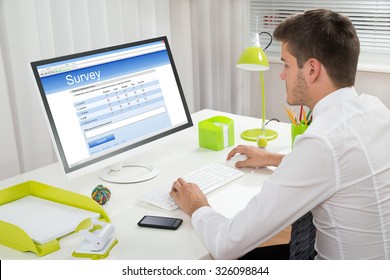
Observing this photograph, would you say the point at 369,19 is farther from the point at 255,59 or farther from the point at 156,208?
the point at 156,208

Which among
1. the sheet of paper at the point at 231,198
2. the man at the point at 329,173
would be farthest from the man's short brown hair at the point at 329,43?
the sheet of paper at the point at 231,198

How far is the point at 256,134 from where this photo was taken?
218 cm

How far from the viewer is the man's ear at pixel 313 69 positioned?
4.66 feet

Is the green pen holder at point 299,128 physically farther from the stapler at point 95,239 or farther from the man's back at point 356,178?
the stapler at point 95,239

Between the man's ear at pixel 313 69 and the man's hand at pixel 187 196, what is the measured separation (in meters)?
0.45

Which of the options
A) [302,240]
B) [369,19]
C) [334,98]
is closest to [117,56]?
[334,98]

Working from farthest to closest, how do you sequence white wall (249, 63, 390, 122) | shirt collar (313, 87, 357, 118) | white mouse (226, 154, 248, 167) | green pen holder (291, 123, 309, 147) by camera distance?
white wall (249, 63, 390, 122), green pen holder (291, 123, 309, 147), white mouse (226, 154, 248, 167), shirt collar (313, 87, 357, 118)

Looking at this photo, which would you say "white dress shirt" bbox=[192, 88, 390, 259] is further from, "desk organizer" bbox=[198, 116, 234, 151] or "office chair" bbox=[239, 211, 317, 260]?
"desk organizer" bbox=[198, 116, 234, 151]

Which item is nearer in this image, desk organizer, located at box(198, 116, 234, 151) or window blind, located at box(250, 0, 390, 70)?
desk organizer, located at box(198, 116, 234, 151)

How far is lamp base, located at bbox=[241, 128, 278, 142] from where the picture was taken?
84.2 inches

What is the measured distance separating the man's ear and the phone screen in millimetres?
524

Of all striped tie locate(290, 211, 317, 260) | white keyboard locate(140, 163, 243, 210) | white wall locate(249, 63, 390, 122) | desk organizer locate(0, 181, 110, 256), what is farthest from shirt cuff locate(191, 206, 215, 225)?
white wall locate(249, 63, 390, 122)
